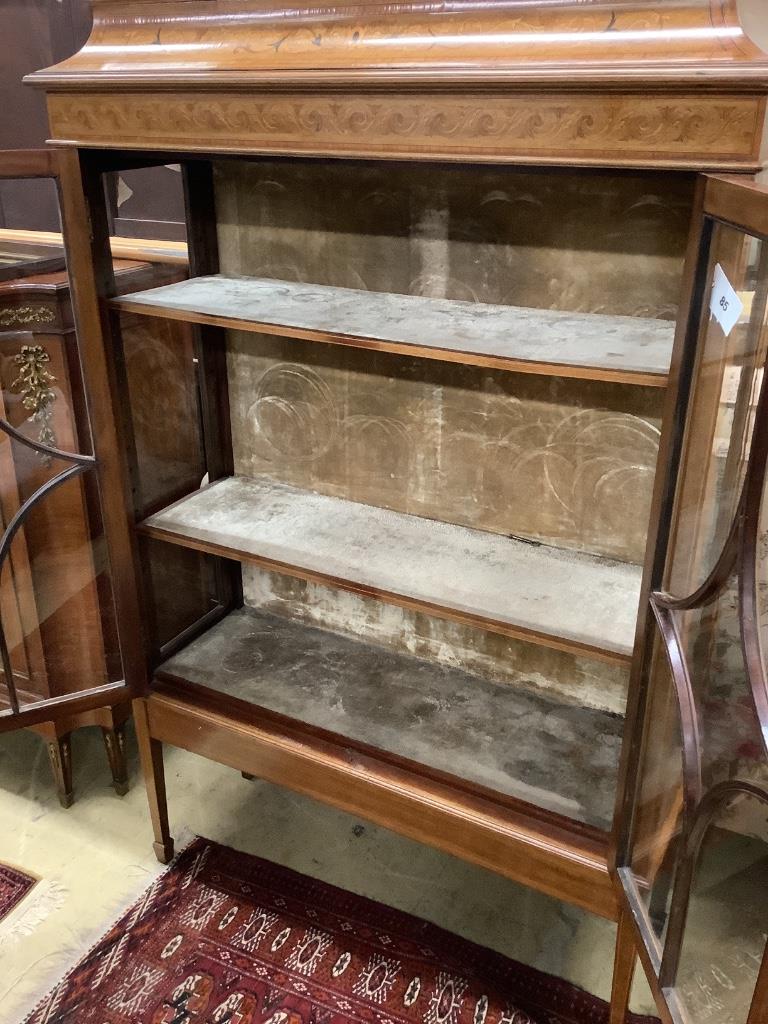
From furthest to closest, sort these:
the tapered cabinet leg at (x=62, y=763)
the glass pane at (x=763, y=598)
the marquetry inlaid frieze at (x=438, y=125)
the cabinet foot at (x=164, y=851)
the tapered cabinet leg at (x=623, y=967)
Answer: the tapered cabinet leg at (x=62, y=763)
the cabinet foot at (x=164, y=851)
the tapered cabinet leg at (x=623, y=967)
the marquetry inlaid frieze at (x=438, y=125)
the glass pane at (x=763, y=598)

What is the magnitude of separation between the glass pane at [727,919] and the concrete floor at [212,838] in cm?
59

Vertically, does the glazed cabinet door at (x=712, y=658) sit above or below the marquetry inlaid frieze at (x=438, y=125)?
below

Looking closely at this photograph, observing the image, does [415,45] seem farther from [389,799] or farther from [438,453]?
[389,799]

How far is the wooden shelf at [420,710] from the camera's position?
156 centimetres

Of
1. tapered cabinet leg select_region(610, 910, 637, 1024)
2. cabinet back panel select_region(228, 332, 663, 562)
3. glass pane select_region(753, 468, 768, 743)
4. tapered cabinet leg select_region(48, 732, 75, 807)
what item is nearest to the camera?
glass pane select_region(753, 468, 768, 743)

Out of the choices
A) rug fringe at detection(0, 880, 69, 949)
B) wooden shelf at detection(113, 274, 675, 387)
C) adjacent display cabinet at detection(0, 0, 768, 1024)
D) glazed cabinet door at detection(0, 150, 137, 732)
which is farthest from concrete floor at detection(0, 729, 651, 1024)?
wooden shelf at detection(113, 274, 675, 387)

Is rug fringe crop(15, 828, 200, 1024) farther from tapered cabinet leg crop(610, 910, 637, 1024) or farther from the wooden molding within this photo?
the wooden molding

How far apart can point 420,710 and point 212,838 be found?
642 millimetres

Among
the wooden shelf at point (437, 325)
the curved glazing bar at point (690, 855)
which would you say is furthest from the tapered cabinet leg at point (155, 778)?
the curved glazing bar at point (690, 855)

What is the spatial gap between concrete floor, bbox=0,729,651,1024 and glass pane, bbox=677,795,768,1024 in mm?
595

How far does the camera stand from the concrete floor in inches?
67.4

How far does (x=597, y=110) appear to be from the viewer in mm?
1009

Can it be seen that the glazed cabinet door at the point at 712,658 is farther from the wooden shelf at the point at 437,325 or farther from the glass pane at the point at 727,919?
the wooden shelf at the point at 437,325

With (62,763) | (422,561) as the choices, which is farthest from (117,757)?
(422,561)
